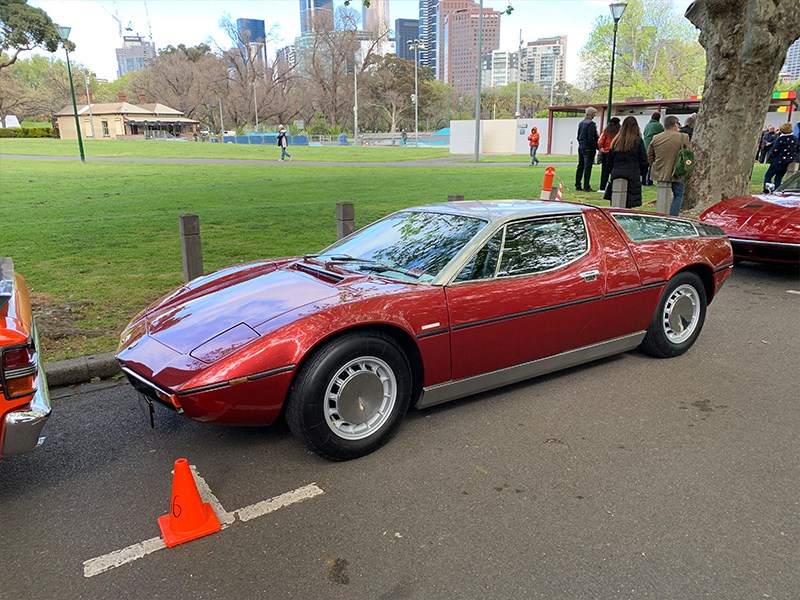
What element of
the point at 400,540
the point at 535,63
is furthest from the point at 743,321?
the point at 535,63

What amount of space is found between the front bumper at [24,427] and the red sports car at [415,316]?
508 mm

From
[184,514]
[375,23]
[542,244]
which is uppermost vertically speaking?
[375,23]

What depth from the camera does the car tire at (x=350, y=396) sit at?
10.5 feet

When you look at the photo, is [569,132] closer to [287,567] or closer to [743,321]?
[743,321]

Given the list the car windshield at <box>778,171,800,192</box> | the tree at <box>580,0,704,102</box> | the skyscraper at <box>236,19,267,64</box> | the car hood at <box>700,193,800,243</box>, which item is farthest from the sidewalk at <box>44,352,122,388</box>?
the skyscraper at <box>236,19,267,64</box>

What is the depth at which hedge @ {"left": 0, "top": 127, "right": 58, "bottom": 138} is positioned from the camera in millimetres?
58531

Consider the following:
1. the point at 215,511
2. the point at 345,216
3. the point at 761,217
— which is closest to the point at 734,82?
the point at 761,217

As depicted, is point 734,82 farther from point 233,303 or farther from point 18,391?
point 18,391

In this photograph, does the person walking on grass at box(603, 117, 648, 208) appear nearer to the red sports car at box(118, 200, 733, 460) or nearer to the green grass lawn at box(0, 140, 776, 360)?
the green grass lawn at box(0, 140, 776, 360)

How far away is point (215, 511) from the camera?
2992 millimetres

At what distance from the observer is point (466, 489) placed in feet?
10.3

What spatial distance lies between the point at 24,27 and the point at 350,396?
226 ft

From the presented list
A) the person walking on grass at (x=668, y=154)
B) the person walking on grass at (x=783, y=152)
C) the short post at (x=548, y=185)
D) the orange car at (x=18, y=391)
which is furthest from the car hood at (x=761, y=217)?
the orange car at (x=18, y=391)

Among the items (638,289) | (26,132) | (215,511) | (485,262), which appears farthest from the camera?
(26,132)
